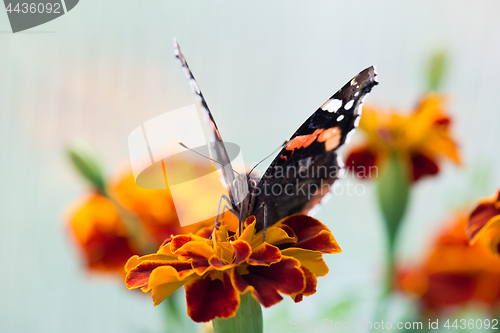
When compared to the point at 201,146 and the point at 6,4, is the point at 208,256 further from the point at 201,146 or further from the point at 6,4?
the point at 6,4

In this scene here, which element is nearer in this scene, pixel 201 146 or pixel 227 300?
pixel 227 300

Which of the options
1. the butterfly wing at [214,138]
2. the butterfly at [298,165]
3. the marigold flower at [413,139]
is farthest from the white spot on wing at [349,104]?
the marigold flower at [413,139]

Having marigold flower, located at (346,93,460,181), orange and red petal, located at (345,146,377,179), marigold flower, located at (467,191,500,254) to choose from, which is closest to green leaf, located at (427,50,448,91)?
marigold flower, located at (346,93,460,181)

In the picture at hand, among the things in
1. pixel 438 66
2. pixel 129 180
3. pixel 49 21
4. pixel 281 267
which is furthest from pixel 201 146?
pixel 49 21

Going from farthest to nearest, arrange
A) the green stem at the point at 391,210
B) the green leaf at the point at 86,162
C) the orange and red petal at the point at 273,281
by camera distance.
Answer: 1. the green stem at the point at 391,210
2. the green leaf at the point at 86,162
3. the orange and red petal at the point at 273,281

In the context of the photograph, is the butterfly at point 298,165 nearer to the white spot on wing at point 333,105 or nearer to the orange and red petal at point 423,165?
the white spot on wing at point 333,105

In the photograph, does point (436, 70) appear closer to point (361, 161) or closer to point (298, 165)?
point (361, 161)
